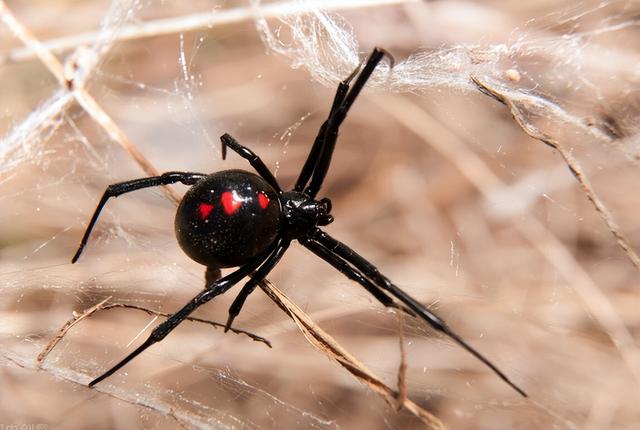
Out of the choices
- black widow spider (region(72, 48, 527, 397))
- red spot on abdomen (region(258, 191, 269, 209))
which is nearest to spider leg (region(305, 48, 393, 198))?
black widow spider (region(72, 48, 527, 397))

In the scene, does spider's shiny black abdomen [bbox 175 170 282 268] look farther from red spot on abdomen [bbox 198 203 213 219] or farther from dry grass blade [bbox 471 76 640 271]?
dry grass blade [bbox 471 76 640 271]

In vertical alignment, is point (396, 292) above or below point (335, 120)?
below

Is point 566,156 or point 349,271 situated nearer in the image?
point 566,156

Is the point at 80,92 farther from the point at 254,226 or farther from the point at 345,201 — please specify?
the point at 345,201

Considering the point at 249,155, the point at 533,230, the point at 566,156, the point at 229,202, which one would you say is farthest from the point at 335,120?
the point at 533,230

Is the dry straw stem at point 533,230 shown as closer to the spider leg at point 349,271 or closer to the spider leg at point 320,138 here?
the spider leg at point 320,138

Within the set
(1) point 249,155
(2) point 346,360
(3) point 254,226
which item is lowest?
(2) point 346,360
